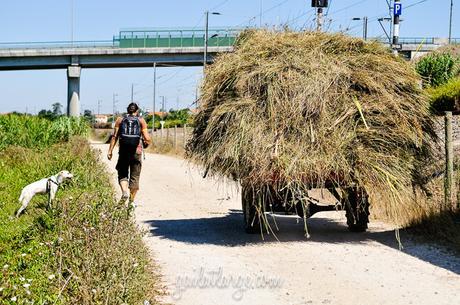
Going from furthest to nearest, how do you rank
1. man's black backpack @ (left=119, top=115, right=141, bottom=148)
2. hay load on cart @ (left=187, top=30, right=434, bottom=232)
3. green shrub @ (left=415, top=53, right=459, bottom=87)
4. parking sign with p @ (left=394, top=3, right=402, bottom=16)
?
1. green shrub @ (left=415, top=53, right=459, bottom=87)
2. parking sign with p @ (left=394, top=3, right=402, bottom=16)
3. man's black backpack @ (left=119, top=115, right=141, bottom=148)
4. hay load on cart @ (left=187, top=30, right=434, bottom=232)

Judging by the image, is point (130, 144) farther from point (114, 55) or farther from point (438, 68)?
point (114, 55)

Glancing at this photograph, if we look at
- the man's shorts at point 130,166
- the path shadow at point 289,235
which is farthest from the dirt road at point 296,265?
the man's shorts at point 130,166

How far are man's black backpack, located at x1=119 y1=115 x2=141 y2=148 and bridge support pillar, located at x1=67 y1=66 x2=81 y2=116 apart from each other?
53.1 metres

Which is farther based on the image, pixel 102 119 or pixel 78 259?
pixel 102 119

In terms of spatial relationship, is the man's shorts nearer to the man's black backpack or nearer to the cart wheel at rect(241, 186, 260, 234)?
the man's black backpack

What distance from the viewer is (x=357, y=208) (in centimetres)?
1033

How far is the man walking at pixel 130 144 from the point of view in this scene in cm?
1181

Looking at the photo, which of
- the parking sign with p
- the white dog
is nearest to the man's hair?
the white dog

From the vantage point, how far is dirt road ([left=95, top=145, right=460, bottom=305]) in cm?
734

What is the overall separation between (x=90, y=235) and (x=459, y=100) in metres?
15.2

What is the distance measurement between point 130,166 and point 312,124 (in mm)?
3679

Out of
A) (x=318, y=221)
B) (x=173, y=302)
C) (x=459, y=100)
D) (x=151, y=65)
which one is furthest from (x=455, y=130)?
(x=151, y=65)

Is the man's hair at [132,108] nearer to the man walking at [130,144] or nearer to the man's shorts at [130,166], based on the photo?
the man walking at [130,144]

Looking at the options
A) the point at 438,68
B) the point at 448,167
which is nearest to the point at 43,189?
the point at 448,167
